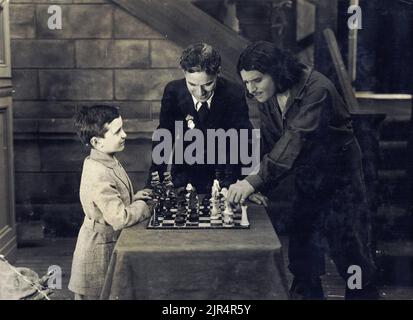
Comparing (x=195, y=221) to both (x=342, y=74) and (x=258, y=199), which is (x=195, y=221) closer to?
(x=258, y=199)

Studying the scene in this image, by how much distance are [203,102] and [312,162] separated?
86cm

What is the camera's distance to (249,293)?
3.37 meters

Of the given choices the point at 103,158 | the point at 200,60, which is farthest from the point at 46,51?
the point at 103,158

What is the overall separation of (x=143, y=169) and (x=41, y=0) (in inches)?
65.7

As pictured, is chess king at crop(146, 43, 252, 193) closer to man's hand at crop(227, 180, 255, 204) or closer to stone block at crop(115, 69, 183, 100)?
man's hand at crop(227, 180, 255, 204)

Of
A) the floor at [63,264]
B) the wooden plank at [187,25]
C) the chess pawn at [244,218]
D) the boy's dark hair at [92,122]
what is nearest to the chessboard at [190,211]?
Result: the chess pawn at [244,218]

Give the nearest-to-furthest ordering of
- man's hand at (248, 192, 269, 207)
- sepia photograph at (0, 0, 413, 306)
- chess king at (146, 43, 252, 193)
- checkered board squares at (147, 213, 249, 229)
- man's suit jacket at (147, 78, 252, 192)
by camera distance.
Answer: sepia photograph at (0, 0, 413, 306)
checkered board squares at (147, 213, 249, 229)
man's hand at (248, 192, 269, 207)
chess king at (146, 43, 252, 193)
man's suit jacket at (147, 78, 252, 192)

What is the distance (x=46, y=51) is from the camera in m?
5.74

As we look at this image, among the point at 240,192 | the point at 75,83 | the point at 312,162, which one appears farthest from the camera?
the point at 75,83

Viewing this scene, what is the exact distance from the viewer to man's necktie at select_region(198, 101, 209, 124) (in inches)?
180

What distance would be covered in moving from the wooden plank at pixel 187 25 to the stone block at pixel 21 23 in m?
0.77

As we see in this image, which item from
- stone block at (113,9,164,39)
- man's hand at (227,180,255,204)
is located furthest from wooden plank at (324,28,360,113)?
man's hand at (227,180,255,204)

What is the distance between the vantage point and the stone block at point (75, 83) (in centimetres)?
570

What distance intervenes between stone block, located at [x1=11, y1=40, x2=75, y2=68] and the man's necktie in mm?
1685
